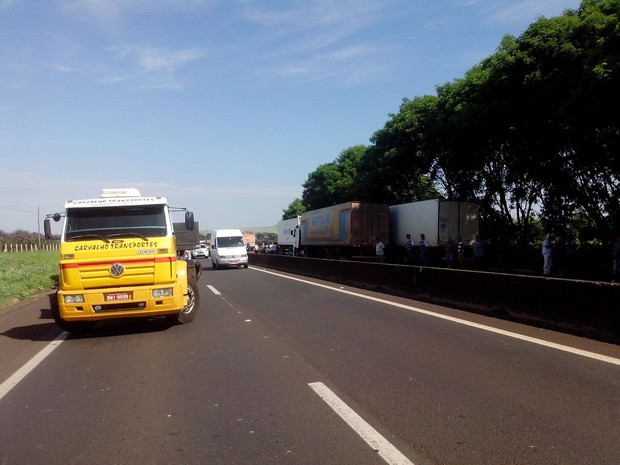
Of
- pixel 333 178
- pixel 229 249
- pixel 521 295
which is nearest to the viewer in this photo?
pixel 521 295

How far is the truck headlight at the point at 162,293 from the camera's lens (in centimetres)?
936

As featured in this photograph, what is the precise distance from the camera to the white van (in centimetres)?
3422

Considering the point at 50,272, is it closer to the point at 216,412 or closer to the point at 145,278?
the point at 145,278

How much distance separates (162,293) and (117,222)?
1694 millimetres

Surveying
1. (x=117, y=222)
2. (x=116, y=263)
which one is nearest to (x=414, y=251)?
(x=117, y=222)

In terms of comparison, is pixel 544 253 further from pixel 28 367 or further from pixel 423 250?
pixel 28 367

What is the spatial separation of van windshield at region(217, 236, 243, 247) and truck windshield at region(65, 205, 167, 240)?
968 inches

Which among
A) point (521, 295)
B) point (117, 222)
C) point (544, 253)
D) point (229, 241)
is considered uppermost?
point (117, 222)

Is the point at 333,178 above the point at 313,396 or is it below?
above

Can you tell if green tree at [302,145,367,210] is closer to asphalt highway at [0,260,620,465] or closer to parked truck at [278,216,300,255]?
parked truck at [278,216,300,255]

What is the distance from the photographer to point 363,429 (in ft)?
15.4

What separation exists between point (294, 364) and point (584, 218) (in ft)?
94.4

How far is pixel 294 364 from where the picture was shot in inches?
281

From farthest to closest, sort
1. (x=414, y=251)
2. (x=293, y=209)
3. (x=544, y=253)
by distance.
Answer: (x=293, y=209)
(x=414, y=251)
(x=544, y=253)
